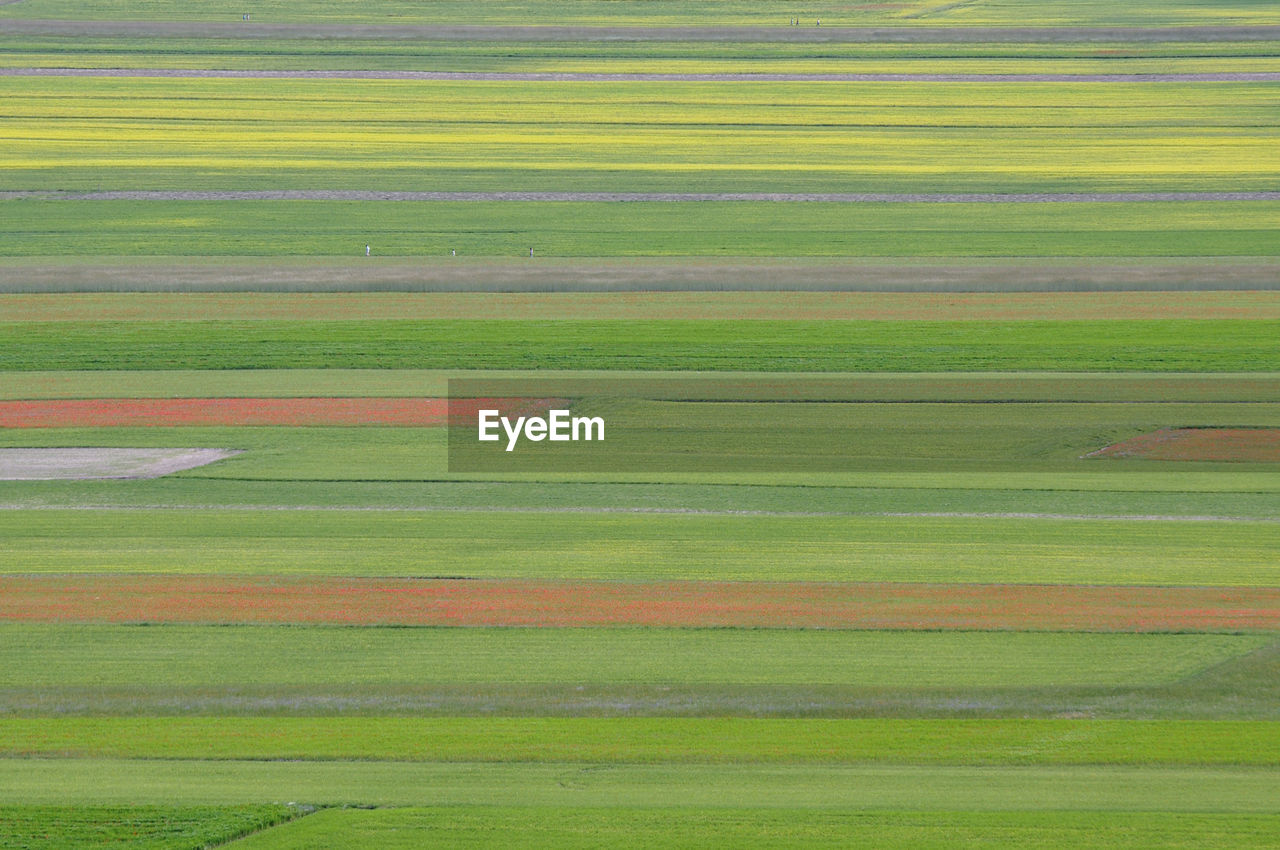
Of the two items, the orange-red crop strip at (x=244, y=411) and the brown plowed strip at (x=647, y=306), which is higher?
the brown plowed strip at (x=647, y=306)

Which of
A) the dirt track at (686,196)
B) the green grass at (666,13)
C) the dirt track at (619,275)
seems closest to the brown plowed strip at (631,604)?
the dirt track at (619,275)

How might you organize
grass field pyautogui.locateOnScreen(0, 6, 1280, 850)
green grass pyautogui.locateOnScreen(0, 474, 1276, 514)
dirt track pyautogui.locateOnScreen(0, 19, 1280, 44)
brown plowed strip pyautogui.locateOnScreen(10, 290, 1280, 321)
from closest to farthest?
1. grass field pyautogui.locateOnScreen(0, 6, 1280, 850)
2. green grass pyautogui.locateOnScreen(0, 474, 1276, 514)
3. brown plowed strip pyautogui.locateOnScreen(10, 290, 1280, 321)
4. dirt track pyautogui.locateOnScreen(0, 19, 1280, 44)

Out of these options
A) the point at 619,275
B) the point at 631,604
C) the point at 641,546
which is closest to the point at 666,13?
the point at 619,275

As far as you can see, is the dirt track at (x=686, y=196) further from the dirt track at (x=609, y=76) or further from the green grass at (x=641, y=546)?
the green grass at (x=641, y=546)

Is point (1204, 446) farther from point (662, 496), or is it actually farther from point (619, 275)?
point (619, 275)

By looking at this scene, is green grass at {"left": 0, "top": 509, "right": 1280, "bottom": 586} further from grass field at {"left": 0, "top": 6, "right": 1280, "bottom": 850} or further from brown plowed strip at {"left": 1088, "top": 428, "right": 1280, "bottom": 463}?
brown plowed strip at {"left": 1088, "top": 428, "right": 1280, "bottom": 463}

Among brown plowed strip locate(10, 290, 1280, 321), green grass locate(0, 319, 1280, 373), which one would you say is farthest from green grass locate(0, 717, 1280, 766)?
A: brown plowed strip locate(10, 290, 1280, 321)
